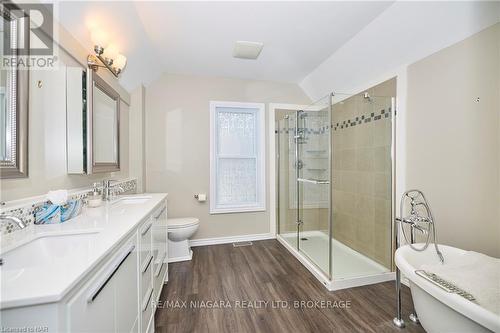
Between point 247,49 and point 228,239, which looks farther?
point 228,239

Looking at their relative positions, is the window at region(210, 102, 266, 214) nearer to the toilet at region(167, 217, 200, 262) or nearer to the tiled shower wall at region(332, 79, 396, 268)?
the toilet at region(167, 217, 200, 262)

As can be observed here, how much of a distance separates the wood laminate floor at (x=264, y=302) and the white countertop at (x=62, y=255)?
93cm

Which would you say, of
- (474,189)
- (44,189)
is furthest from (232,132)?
(474,189)

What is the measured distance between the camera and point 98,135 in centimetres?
179

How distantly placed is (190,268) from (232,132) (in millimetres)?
1917

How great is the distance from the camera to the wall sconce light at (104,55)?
166 cm

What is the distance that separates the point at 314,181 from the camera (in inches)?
108

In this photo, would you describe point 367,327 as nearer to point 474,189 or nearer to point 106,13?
point 474,189

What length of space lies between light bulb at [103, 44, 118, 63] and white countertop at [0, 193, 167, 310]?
48.0 inches

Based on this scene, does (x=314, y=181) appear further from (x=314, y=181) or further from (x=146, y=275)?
(x=146, y=275)

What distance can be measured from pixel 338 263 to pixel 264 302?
1028 millimetres

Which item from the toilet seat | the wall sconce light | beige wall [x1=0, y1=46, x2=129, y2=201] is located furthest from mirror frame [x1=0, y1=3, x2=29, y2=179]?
the toilet seat

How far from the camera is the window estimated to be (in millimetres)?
3266

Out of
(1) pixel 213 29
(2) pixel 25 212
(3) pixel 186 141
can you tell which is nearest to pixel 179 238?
(3) pixel 186 141
